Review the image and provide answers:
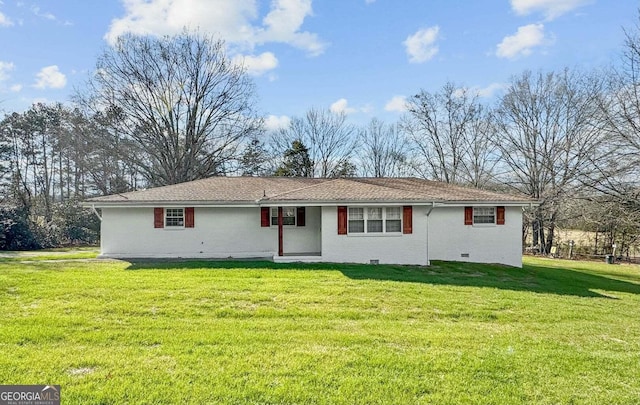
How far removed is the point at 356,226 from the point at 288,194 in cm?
304

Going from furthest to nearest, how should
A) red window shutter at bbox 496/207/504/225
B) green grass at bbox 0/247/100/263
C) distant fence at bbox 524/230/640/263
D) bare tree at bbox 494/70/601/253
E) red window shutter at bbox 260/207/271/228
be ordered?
bare tree at bbox 494/70/601/253 → distant fence at bbox 524/230/640/263 → red window shutter at bbox 496/207/504/225 → red window shutter at bbox 260/207/271/228 → green grass at bbox 0/247/100/263

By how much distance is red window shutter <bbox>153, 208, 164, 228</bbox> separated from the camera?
15242mm

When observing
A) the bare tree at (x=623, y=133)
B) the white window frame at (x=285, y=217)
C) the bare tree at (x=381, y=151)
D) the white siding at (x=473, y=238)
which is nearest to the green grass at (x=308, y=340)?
the white window frame at (x=285, y=217)

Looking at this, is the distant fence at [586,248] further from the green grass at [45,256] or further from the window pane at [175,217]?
the green grass at [45,256]

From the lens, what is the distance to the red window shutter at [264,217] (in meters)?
15.6

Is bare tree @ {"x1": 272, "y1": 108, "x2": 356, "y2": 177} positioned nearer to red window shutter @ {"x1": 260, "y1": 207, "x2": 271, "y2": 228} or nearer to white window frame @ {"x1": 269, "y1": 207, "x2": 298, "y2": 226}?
white window frame @ {"x1": 269, "y1": 207, "x2": 298, "y2": 226}

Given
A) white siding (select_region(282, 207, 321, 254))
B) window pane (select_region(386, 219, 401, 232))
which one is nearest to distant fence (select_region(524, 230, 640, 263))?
window pane (select_region(386, 219, 401, 232))

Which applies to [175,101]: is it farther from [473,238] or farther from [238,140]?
[473,238]

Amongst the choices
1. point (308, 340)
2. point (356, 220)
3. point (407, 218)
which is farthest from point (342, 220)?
point (308, 340)

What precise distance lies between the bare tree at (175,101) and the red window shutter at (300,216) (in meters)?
15.6

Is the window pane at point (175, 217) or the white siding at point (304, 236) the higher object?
the window pane at point (175, 217)

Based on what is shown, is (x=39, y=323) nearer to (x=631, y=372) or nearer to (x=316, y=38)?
(x=631, y=372)

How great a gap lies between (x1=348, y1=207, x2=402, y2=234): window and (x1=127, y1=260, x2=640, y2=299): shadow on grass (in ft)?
4.91

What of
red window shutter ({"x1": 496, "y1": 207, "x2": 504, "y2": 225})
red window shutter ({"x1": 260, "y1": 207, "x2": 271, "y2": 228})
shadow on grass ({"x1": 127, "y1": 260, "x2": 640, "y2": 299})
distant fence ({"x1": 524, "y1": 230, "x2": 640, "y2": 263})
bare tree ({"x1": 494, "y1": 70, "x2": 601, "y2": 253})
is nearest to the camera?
shadow on grass ({"x1": 127, "y1": 260, "x2": 640, "y2": 299})
